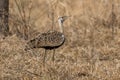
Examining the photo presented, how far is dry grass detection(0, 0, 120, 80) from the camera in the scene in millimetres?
7172

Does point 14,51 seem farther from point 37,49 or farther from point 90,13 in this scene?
point 90,13

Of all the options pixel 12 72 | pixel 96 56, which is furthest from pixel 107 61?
pixel 12 72

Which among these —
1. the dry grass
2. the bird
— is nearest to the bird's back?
the bird

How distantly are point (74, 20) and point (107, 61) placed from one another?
384cm

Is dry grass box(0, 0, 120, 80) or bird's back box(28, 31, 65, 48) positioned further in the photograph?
bird's back box(28, 31, 65, 48)

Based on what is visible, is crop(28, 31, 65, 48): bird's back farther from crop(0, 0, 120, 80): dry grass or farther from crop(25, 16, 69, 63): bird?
crop(0, 0, 120, 80): dry grass

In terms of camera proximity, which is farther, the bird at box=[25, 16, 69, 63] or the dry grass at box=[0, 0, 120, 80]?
the bird at box=[25, 16, 69, 63]

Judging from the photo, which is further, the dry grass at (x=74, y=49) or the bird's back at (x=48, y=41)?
the bird's back at (x=48, y=41)

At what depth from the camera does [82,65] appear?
7.93 meters

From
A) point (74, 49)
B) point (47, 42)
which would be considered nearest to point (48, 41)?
point (47, 42)

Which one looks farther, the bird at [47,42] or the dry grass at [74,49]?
the bird at [47,42]

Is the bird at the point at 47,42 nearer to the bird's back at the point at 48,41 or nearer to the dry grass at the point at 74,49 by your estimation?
the bird's back at the point at 48,41

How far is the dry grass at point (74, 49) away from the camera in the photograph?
23.5 feet

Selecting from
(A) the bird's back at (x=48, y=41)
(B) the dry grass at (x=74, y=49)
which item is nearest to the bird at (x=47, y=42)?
(A) the bird's back at (x=48, y=41)
